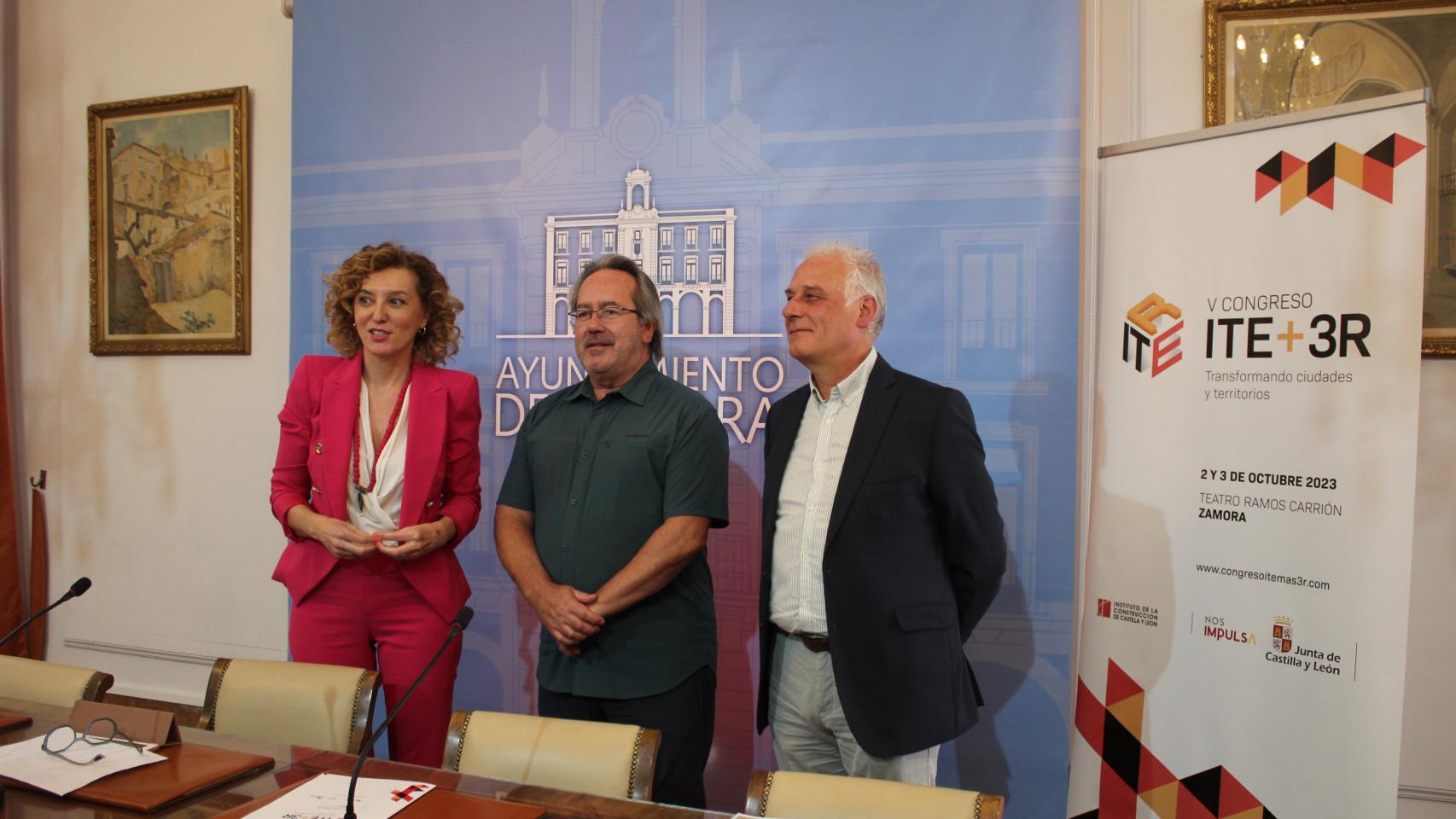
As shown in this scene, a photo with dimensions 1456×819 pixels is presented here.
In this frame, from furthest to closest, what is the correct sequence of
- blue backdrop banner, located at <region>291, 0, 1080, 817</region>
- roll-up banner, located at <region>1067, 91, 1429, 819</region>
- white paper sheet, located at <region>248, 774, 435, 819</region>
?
1. blue backdrop banner, located at <region>291, 0, 1080, 817</region>
2. roll-up banner, located at <region>1067, 91, 1429, 819</region>
3. white paper sheet, located at <region>248, 774, 435, 819</region>

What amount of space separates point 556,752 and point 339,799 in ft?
1.46

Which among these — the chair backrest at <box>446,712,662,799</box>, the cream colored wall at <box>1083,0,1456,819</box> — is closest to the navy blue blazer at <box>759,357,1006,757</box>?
the chair backrest at <box>446,712,662,799</box>

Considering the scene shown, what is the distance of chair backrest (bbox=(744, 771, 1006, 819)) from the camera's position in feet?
5.02

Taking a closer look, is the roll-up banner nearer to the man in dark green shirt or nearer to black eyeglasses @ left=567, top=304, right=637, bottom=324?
the man in dark green shirt

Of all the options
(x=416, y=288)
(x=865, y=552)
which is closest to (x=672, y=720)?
(x=865, y=552)

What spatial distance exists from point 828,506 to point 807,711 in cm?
48

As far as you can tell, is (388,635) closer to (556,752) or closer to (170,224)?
(556,752)

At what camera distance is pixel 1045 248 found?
2.84m

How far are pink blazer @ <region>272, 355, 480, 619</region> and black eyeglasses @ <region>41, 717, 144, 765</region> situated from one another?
752mm

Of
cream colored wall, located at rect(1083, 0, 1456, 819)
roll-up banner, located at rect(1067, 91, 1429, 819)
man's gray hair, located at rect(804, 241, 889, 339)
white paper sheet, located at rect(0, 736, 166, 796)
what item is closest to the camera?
white paper sheet, located at rect(0, 736, 166, 796)

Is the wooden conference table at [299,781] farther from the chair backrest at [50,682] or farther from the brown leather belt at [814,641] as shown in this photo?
the brown leather belt at [814,641]

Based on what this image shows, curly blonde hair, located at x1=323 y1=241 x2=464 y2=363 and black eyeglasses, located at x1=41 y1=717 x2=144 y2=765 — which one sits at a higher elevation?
curly blonde hair, located at x1=323 y1=241 x2=464 y2=363

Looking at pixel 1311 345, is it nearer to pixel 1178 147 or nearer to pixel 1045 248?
pixel 1178 147

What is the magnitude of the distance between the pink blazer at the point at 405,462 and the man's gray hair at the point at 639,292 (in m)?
0.48
